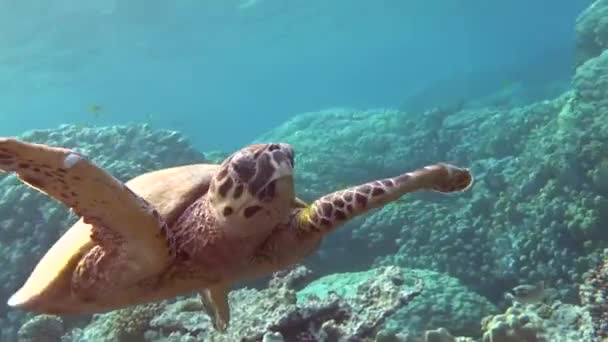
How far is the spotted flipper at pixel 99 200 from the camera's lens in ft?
7.00

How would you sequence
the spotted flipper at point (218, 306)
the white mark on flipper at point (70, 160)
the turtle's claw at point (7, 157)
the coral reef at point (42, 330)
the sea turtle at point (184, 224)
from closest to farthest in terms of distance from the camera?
the turtle's claw at point (7, 157), the white mark on flipper at point (70, 160), the sea turtle at point (184, 224), the spotted flipper at point (218, 306), the coral reef at point (42, 330)

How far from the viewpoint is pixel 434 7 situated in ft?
234

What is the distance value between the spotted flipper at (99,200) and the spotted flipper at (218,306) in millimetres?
1225

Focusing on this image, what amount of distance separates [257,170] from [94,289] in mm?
1134

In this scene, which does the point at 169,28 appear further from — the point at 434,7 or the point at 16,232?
the point at 434,7

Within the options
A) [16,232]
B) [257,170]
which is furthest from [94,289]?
[16,232]

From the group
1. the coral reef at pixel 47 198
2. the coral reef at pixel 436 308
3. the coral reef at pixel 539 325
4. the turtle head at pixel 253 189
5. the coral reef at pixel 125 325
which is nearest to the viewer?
the turtle head at pixel 253 189

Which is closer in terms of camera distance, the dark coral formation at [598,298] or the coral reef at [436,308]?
the dark coral formation at [598,298]

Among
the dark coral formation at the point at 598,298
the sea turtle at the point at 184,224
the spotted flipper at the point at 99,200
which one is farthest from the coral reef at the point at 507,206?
the spotted flipper at the point at 99,200

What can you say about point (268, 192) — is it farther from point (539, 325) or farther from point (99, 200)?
point (539, 325)

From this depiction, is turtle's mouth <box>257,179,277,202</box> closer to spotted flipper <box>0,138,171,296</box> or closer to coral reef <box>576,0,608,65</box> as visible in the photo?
spotted flipper <box>0,138,171,296</box>

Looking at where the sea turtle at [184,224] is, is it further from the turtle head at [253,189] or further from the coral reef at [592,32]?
the coral reef at [592,32]

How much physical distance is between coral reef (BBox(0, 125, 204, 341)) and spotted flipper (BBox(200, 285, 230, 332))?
4081 millimetres

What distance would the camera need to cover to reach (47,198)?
27.5ft
